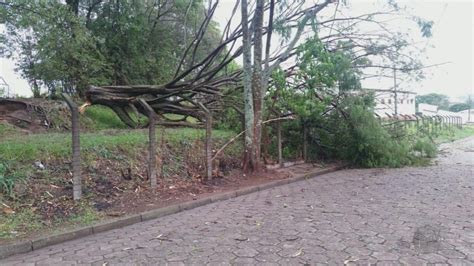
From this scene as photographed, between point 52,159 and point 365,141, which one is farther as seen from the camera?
point 365,141

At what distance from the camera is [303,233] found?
13.7 ft

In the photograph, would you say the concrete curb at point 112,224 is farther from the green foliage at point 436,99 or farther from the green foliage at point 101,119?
the green foliage at point 436,99

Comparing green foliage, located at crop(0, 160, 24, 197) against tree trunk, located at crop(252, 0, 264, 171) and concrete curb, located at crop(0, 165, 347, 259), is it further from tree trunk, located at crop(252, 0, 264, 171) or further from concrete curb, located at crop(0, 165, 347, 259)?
tree trunk, located at crop(252, 0, 264, 171)

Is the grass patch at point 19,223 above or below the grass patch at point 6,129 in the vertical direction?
below

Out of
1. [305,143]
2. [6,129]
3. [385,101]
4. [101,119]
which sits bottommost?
[305,143]

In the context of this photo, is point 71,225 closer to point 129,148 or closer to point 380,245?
point 129,148

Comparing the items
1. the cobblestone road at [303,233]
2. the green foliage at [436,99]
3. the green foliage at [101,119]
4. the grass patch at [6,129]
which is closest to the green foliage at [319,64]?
the cobblestone road at [303,233]

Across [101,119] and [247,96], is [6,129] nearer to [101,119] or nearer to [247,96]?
[101,119]

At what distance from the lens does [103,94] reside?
32.9 ft

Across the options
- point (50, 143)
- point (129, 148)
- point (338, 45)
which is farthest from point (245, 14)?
point (50, 143)

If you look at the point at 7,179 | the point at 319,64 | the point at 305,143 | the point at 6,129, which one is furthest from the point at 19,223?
the point at 305,143

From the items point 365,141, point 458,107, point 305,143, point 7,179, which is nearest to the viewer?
point 7,179

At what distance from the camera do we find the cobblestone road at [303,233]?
347cm

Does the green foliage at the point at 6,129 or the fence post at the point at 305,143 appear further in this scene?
the fence post at the point at 305,143
